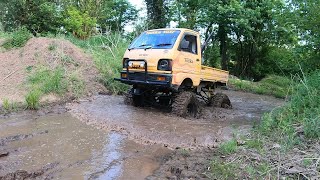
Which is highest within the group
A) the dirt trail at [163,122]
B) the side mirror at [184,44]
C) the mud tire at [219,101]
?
the side mirror at [184,44]

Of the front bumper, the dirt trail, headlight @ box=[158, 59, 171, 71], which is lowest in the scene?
the dirt trail

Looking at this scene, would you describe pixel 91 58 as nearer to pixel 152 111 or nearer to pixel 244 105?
pixel 152 111

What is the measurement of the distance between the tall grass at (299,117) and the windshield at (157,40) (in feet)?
10.4

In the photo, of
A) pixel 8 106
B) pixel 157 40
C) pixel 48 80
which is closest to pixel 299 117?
pixel 157 40

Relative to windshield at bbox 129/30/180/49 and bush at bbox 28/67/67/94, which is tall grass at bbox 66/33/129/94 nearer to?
bush at bbox 28/67/67/94

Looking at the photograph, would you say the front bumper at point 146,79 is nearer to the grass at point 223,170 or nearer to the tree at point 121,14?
the grass at point 223,170

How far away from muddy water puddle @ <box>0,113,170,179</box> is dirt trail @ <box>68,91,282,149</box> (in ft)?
1.40

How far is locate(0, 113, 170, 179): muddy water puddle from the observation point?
4391mm

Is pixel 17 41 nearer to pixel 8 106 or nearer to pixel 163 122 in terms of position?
pixel 8 106

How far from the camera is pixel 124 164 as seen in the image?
477 cm

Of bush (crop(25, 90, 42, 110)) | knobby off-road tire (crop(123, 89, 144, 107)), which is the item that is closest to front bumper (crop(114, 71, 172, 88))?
knobby off-road tire (crop(123, 89, 144, 107))

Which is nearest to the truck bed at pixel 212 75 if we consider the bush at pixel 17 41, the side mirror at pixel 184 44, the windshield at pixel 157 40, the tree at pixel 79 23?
the side mirror at pixel 184 44

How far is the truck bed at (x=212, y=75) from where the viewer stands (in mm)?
9293

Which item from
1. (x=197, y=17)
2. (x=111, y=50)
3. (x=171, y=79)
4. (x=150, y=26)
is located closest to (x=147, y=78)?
(x=171, y=79)
